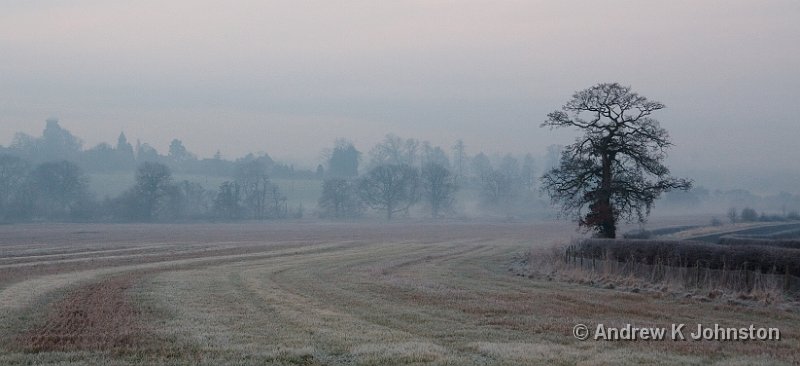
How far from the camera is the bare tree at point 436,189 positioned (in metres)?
162

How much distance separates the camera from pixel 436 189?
16225 centimetres

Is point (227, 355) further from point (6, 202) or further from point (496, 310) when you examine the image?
point (6, 202)

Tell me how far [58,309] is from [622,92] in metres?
31.2

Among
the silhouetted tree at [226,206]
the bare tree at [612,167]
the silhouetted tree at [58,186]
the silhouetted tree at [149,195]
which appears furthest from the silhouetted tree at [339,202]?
the bare tree at [612,167]

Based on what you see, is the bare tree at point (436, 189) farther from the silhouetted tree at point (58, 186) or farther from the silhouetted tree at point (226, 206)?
the silhouetted tree at point (58, 186)

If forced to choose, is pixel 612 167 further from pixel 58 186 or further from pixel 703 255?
pixel 58 186

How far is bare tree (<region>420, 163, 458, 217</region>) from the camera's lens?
531ft

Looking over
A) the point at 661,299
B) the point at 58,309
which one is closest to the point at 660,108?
the point at 661,299

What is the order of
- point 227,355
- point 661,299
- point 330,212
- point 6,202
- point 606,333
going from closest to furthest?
1. point 227,355
2. point 606,333
3. point 661,299
4. point 6,202
5. point 330,212

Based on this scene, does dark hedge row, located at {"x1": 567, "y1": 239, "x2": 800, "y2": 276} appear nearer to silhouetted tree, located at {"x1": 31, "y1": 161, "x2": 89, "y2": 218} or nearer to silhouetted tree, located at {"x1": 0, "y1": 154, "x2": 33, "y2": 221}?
silhouetted tree, located at {"x1": 0, "y1": 154, "x2": 33, "y2": 221}

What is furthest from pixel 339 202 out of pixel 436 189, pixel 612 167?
pixel 612 167

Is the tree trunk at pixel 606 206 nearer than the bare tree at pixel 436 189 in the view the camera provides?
Yes

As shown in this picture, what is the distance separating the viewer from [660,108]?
42.2 m

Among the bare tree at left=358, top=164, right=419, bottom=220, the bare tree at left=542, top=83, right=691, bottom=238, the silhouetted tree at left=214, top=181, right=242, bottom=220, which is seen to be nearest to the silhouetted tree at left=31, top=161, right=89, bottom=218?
the silhouetted tree at left=214, top=181, right=242, bottom=220
